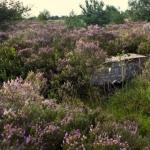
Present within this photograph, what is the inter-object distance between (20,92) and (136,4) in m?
23.6

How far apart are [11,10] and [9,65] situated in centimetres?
1523

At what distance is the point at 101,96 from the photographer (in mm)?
9125

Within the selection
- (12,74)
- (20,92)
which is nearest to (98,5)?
(12,74)

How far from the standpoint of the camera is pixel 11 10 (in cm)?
2495

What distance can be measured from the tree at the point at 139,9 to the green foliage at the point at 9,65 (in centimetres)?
1834

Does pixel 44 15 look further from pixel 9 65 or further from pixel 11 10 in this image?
pixel 9 65

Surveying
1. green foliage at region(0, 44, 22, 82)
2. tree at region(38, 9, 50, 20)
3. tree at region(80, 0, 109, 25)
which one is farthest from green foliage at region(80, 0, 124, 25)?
green foliage at region(0, 44, 22, 82)

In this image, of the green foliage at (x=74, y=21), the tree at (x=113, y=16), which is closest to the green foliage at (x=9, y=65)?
the green foliage at (x=74, y=21)

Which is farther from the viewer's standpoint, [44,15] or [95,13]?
[44,15]

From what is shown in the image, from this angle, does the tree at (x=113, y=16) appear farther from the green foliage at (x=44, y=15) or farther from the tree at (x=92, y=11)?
the green foliage at (x=44, y=15)

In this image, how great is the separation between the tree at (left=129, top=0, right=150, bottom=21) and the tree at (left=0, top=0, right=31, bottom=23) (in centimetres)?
683

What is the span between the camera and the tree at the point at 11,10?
79.9 feet

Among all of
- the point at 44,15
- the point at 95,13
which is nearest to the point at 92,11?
the point at 95,13

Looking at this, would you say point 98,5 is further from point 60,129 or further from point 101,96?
point 60,129
